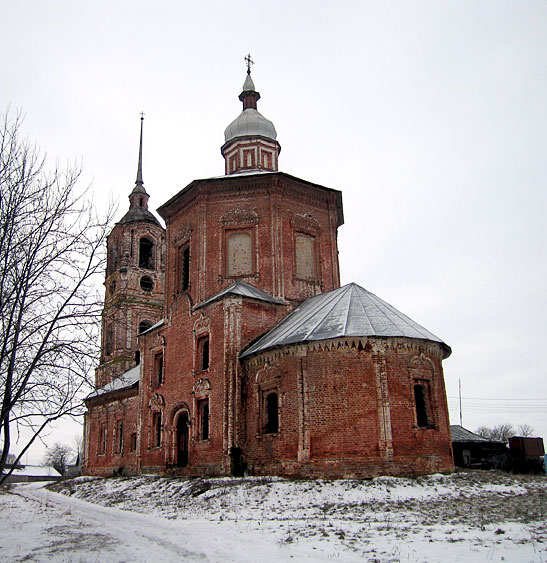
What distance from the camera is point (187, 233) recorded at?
75.9 feet

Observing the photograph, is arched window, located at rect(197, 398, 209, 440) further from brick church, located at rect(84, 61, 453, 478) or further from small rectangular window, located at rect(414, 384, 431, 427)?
small rectangular window, located at rect(414, 384, 431, 427)

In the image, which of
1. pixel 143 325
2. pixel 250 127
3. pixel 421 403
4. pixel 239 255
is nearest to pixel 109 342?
pixel 143 325

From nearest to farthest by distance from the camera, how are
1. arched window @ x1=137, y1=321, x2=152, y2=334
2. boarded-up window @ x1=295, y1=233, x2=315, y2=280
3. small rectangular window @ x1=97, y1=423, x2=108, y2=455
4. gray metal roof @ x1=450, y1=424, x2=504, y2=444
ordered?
boarded-up window @ x1=295, y1=233, x2=315, y2=280 < gray metal roof @ x1=450, y1=424, x2=504, y2=444 < small rectangular window @ x1=97, y1=423, x2=108, y2=455 < arched window @ x1=137, y1=321, x2=152, y2=334

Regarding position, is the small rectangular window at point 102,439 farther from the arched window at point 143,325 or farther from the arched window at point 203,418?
the arched window at point 203,418

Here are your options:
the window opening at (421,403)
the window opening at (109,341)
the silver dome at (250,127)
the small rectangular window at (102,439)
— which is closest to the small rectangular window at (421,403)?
the window opening at (421,403)

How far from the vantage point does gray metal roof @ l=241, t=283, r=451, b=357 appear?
55.9 ft

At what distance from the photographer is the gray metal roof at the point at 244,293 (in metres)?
19.6

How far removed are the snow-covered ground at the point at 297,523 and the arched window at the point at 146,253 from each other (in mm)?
21973

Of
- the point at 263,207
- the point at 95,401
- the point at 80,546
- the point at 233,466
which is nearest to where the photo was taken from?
the point at 80,546

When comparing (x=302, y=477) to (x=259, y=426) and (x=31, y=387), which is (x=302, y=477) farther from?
(x=31, y=387)

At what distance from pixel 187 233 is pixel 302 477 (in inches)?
438

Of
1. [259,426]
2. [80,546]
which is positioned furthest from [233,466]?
[80,546]

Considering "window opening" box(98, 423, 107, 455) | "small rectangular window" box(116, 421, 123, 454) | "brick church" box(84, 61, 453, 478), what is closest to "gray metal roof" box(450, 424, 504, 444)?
"brick church" box(84, 61, 453, 478)

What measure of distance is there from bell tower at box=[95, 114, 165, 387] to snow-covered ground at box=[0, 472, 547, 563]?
1821 cm
